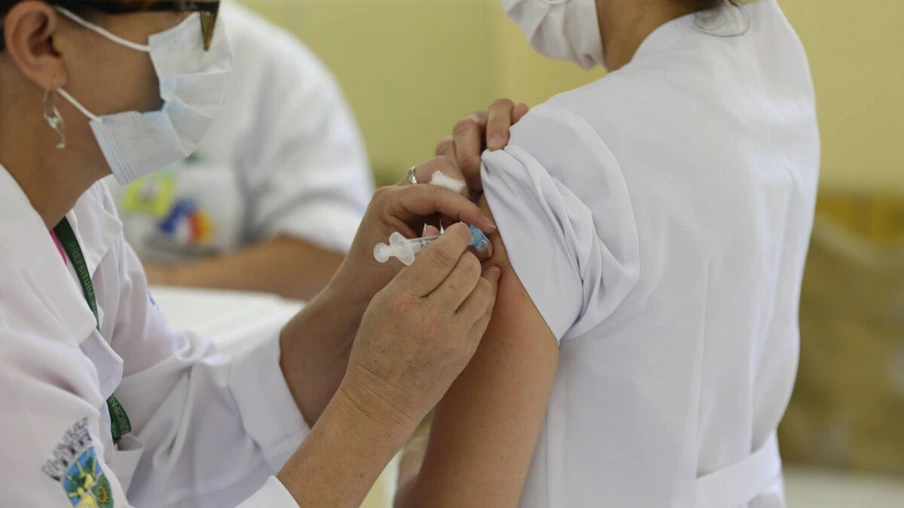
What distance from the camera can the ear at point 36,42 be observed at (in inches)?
34.9

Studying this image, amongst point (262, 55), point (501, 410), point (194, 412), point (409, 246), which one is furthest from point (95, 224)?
point (262, 55)

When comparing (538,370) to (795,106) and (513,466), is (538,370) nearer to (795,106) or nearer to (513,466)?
(513,466)

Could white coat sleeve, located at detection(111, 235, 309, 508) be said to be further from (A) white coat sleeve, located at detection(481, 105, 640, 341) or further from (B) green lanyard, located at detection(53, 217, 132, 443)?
(A) white coat sleeve, located at detection(481, 105, 640, 341)

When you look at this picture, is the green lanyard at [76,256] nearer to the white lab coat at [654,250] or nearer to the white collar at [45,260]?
the white collar at [45,260]

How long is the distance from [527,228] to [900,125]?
227 centimetres

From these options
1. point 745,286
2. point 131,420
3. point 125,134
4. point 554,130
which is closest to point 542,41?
point 554,130

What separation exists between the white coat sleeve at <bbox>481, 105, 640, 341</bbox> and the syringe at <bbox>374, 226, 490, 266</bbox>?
0.08ft

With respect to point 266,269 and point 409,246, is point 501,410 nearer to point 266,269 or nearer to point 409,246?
point 409,246

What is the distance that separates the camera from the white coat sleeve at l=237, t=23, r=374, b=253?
2.54m

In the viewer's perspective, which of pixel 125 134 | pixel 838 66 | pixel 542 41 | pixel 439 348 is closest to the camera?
pixel 439 348

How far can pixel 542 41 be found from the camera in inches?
46.3

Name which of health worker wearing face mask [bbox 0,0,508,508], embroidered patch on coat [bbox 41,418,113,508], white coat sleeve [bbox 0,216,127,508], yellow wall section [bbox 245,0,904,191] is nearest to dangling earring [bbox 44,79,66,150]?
health worker wearing face mask [bbox 0,0,508,508]

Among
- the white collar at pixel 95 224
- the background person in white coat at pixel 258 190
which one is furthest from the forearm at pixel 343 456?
the background person in white coat at pixel 258 190

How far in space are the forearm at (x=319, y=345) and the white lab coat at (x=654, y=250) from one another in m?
0.32
